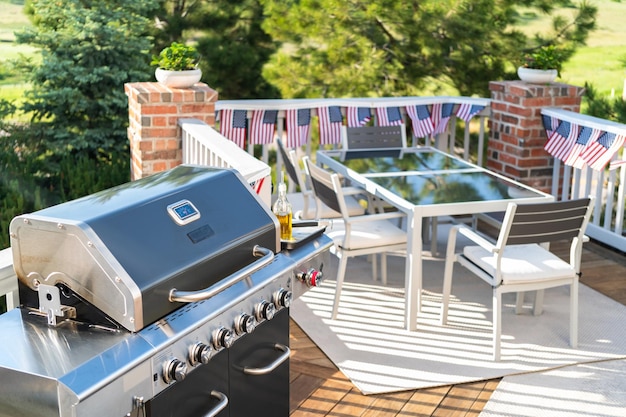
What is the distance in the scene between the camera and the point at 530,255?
4.43 m

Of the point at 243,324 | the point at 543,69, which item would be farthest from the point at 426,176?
the point at 243,324

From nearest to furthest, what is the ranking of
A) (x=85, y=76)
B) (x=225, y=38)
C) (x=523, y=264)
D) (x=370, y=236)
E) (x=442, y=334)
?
1. (x=523, y=264)
2. (x=442, y=334)
3. (x=370, y=236)
4. (x=85, y=76)
5. (x=225, y=38)

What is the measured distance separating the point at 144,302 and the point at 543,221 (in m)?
2.52

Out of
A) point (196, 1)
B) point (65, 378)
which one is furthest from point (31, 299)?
point (196, 1)

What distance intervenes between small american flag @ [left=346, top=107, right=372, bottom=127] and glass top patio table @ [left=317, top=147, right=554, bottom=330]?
680mm

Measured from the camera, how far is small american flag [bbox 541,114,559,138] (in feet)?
20.2

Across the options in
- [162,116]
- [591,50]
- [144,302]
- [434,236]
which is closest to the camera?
[144,302]

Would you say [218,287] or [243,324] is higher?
[218,287]

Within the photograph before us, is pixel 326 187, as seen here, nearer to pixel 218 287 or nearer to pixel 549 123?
pixel 549 123

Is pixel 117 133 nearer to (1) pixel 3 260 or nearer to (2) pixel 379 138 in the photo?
(2) pixel 379 138

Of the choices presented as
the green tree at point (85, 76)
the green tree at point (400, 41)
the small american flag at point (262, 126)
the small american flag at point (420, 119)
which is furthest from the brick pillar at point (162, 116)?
the green tree at point (400, 41)

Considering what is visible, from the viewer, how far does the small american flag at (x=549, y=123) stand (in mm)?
6156

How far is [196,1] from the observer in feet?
36.8

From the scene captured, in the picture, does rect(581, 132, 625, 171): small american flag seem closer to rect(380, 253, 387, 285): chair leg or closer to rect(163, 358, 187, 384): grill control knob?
rect(380, 253, 387, 285): chair leg
